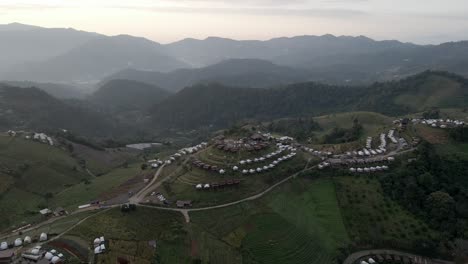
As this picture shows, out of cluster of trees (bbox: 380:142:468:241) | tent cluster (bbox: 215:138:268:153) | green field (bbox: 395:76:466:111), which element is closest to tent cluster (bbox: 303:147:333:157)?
tent cluster (bbox: 215:138:268:153)

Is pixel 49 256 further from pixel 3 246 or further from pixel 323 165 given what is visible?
pixel 323 165

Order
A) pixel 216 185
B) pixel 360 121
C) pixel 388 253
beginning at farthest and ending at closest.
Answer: pixel 360 121 → pixel 216 185 → pixel 388 253

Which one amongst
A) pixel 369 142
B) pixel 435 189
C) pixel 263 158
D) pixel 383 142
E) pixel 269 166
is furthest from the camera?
pixel 369 142

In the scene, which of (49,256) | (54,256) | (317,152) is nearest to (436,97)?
(317,152)

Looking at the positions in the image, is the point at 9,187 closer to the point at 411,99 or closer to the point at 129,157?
the point at 129,157

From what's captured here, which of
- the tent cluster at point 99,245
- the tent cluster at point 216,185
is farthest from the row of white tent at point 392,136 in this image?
the tent cluster at point 99,245

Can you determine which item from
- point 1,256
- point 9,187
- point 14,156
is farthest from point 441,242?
point 14,156

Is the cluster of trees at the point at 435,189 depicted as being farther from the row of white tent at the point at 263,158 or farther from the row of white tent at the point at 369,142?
the row of white tent at the point at 263,158
